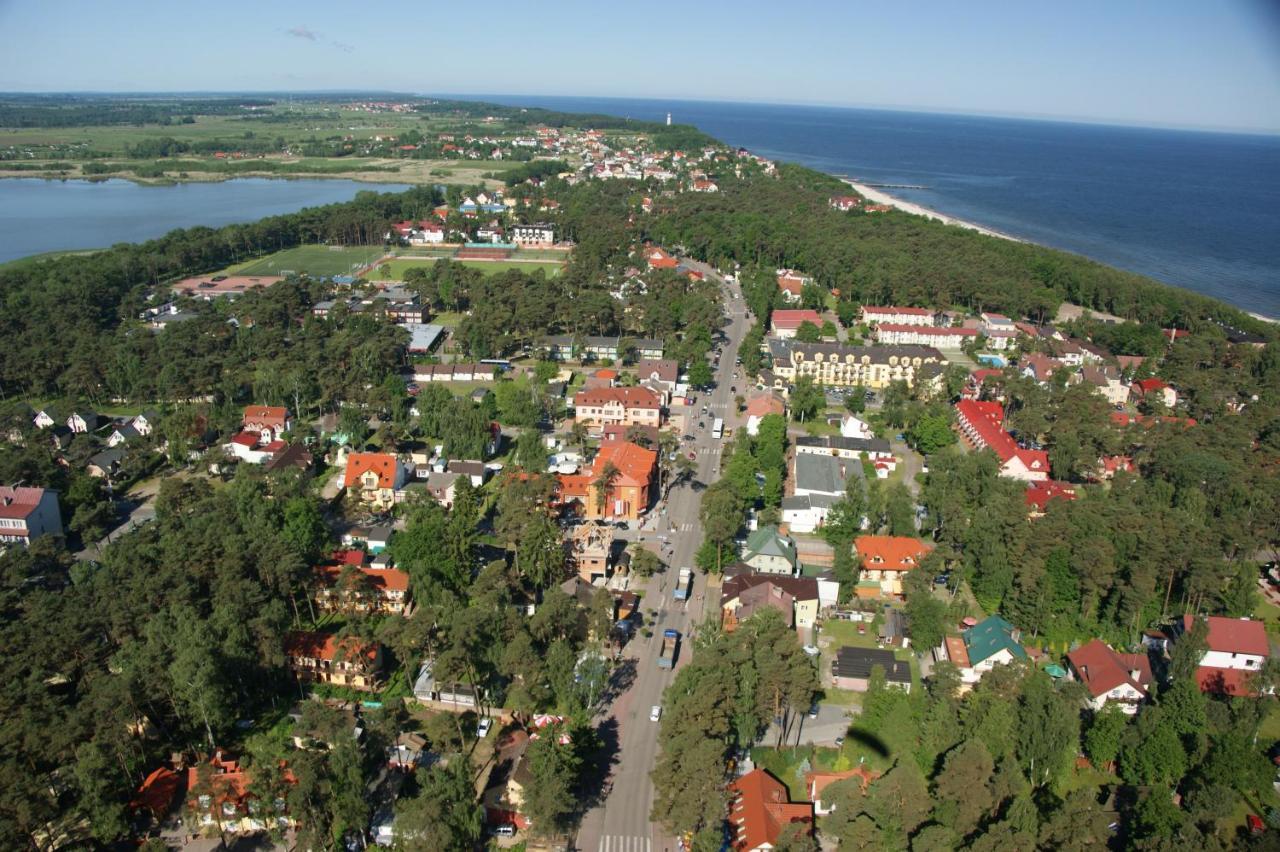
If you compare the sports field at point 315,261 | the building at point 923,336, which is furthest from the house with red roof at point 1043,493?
the sports field at point 315,261

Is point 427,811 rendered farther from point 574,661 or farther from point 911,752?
point 911,752

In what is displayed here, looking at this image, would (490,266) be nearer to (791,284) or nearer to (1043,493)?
(791,284)

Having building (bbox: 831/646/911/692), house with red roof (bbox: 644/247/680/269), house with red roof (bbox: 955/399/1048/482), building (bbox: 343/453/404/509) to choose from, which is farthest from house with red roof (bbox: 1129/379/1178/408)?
building (bbox: 343/453/404/509)

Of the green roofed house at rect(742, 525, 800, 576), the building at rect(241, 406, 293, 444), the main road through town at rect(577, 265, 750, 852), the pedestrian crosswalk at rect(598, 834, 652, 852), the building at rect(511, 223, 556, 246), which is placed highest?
the building at rect(511, 223, 556, 246)

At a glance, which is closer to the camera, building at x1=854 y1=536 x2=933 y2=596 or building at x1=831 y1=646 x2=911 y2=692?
building at x1=831 y1=646 x2=911 y2=692

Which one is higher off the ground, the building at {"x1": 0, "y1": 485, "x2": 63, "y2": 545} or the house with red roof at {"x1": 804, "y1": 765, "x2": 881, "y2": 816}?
the building at {"x1": 0, "y1": 485, "x2": 63, "y2": 545}

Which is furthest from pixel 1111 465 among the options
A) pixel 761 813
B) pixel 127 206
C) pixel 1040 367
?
pixel 127 206

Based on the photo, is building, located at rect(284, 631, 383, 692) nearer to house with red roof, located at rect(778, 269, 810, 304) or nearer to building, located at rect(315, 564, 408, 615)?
building, located at rect(315, 564, 408, 615)
